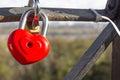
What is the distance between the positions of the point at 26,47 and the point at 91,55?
0.82ft

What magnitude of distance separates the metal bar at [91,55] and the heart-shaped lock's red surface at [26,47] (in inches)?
7.7

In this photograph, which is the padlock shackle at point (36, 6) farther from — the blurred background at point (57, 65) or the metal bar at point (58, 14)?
the blurred background at point (57, 65)

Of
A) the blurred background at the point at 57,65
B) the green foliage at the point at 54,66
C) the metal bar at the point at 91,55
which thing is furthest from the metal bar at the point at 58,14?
the green foliage at the point at 54,66

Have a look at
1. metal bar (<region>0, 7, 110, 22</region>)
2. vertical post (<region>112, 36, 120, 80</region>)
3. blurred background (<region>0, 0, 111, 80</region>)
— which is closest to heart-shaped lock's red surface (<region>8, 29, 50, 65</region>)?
metal bar (<region>0, 7, 110, 22</region>)

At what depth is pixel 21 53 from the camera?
0.89m

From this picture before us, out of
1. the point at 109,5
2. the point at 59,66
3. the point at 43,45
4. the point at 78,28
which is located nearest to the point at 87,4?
the point at 109,5

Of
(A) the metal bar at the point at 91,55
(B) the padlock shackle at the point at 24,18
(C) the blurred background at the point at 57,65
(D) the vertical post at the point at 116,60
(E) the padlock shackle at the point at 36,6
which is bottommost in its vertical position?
(C) the blurred background at the point at 57,65

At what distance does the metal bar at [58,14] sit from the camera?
1049 millimetres

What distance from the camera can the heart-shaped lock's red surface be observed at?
894 mm

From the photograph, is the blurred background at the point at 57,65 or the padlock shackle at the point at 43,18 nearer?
the padlock shackle at the point at 43,18

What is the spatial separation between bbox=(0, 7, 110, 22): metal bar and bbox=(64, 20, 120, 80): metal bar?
0.16 ft

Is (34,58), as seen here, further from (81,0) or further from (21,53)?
(81,0)

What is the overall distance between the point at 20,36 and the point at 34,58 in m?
0.05

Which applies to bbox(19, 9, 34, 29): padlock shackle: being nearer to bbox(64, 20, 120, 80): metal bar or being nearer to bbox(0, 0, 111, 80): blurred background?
bbox(64, 20, 120, 80): metal bar
